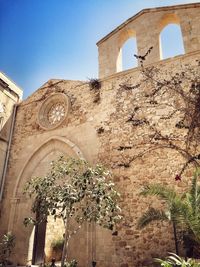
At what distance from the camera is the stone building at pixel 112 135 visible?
705cm

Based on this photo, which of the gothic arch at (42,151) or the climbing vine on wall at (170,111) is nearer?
the climbing vine on wall at (170,111)

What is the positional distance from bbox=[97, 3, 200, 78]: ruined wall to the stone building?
3 centimetres

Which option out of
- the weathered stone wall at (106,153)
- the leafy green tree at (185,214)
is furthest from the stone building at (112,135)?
the leafy green tree at (185,214)

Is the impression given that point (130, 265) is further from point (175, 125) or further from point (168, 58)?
point (168, 58)

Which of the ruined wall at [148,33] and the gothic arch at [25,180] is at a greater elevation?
the ruined wall at [148,33]

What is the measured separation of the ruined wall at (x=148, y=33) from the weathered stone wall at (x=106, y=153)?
922mm

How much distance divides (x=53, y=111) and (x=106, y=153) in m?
3.75

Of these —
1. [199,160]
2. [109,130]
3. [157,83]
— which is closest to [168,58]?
[157,83]

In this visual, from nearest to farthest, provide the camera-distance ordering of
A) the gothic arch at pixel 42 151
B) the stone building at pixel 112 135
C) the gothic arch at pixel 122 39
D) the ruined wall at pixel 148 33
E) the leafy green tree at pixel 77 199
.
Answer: the leafy green tree at pixel 77 199
the stone building at pixel 112 135
the ruined wall at pixel 148 33
the gothic arch at pixel 42 151
the gothic arch at pixel 122 39

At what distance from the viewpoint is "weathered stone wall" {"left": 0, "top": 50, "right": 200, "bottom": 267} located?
272 inches

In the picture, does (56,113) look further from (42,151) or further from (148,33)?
(148,33)

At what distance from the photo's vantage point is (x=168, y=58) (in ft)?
27.5

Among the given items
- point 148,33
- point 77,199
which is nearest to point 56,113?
point 148,33

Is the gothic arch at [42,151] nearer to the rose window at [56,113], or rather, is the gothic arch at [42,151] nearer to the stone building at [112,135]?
the stone building at [112,135]
